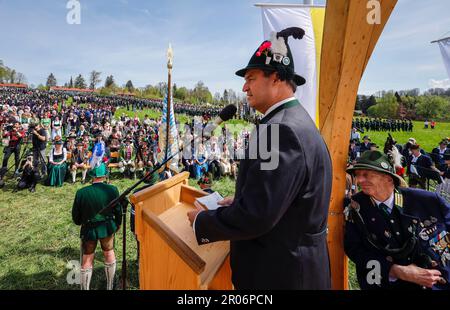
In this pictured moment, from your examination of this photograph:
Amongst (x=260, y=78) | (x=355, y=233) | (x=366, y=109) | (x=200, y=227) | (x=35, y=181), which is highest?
(x=366, y=109)

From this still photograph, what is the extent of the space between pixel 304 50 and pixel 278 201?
353 centimetres

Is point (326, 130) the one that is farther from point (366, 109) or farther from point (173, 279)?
point (366, 109)

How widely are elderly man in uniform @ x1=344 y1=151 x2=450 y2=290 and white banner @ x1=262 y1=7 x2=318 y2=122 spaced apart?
1704 mm

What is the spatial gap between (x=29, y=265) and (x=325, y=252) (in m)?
5.58

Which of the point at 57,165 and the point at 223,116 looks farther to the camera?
the point at 57,165

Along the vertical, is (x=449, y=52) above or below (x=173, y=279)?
above

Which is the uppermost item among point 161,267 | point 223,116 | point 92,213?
point 223,116

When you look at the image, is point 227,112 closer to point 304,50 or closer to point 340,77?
point 340,77

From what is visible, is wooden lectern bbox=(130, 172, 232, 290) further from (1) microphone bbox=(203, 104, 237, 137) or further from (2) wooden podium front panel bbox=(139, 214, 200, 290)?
(1) microphone bbox=(203, 104, 237, 137)

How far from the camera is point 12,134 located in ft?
35.4

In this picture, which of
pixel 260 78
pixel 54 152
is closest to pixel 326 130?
pixel 260 78

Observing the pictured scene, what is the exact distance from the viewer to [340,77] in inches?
98.0

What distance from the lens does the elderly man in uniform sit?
2295 mm

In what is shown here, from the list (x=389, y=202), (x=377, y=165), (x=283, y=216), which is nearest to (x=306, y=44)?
(x=377, y=165)
